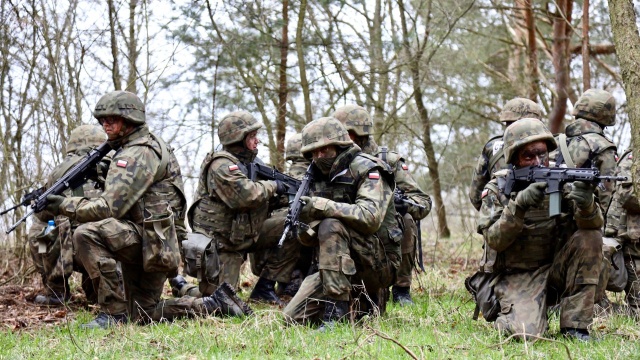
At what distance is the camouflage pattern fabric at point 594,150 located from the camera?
720cm

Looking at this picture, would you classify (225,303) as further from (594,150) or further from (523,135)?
(594,150)

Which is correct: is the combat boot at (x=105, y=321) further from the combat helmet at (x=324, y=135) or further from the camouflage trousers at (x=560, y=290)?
the camouflage trousers at (x=560, y=290)

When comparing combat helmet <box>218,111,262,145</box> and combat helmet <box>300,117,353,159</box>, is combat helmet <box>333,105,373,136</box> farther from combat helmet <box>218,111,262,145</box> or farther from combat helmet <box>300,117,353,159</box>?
combat helmet <box>300,117,353,159</box>

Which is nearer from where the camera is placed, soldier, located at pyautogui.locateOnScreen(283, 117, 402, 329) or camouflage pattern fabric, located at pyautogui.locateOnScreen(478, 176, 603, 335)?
camouflage pattern fabric, located at pyautogui.locateOnScreen(478, 176, 603, 335)

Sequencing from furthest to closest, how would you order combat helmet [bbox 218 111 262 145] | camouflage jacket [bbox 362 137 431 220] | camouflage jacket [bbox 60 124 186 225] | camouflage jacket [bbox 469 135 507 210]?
camouflage jacket [bbox 362 137 431 220]
combat helmet [bbox 218 111 262 145]
camouflage jacket [bbox 469 135 507 210]
camouflage jacket [bbox 60 124 186 225]

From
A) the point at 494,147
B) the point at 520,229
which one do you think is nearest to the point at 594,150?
the point at 494,147

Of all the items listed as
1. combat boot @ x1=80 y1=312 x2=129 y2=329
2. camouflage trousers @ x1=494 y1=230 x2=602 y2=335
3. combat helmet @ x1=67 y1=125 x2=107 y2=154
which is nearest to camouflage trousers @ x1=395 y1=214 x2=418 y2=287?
camouflage trousers @ x1=494 y1=230 x2=602 y2=335

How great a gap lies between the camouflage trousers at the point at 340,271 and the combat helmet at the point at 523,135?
1.34 metres

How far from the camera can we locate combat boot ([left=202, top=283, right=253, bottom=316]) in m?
7.05

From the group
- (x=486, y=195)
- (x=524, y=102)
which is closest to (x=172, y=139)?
(x=524, y=102)

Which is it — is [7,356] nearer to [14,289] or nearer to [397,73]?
[14,289]

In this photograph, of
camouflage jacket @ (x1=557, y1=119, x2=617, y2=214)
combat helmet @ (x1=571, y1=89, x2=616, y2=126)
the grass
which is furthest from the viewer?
combat helmet @ (x1=571, y1=89, x2=616, y2=126)

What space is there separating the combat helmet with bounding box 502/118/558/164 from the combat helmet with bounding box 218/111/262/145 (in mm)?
2868

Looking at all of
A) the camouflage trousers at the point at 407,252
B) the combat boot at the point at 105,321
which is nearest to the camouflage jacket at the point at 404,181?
the camouflage trousers at the point at 407,252
